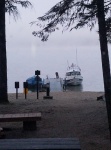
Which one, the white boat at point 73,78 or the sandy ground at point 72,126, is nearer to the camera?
the sandy ground at point 72,126

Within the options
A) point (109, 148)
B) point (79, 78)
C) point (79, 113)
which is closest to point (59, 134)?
point (109, 148)

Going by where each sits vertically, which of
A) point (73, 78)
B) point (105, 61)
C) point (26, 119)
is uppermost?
point (73, 78)

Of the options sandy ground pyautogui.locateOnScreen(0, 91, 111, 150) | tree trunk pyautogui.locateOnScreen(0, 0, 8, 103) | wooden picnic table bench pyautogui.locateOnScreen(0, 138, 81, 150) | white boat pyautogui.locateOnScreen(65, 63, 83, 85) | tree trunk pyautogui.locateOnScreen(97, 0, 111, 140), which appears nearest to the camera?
wooden picnic table bench pyautogui.locateOnScreen(0, 138, 81, 150)

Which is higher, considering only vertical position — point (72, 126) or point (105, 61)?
point (105, 61)

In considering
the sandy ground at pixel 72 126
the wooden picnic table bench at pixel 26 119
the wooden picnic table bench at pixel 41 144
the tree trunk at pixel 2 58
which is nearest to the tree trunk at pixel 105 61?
the sandy ground at pixel 72 126

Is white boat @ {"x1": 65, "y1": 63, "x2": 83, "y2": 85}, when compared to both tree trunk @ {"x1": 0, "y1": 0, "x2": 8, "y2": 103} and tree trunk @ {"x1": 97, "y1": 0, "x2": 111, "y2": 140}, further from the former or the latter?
tree trunk @ {"x1": 97, "y1": 0, "x2": 111, "y2": 140}

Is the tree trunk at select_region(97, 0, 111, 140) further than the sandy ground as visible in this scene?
No

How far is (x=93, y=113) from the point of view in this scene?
1370 cm

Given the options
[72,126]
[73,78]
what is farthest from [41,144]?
[73,78]

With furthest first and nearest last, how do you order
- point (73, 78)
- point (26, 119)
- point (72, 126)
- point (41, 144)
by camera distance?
point (73, 78)
point (72, 126)
point (26, 119)
point (41, 144)

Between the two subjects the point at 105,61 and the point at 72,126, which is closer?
the point at 105,61

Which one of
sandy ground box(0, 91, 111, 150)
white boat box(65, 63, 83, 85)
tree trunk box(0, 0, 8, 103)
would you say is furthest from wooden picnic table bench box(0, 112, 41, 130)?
white boat box(65, 63, 83, 85)

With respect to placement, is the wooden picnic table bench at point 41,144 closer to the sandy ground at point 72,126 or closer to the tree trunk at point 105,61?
the sandy ground at point 72,126

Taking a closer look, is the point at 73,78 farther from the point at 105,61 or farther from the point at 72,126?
the point at 105,61
